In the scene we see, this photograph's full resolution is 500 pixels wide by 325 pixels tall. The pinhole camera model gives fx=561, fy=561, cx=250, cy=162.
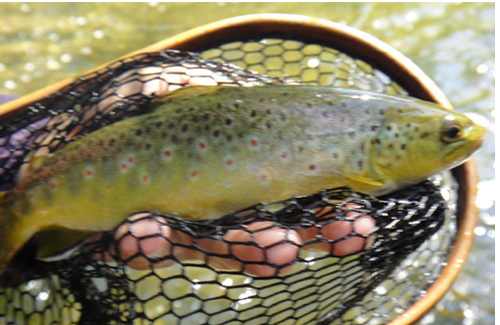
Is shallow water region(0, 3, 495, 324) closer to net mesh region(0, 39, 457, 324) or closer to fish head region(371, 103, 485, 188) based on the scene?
fish head region(371, 103, 485, 188)

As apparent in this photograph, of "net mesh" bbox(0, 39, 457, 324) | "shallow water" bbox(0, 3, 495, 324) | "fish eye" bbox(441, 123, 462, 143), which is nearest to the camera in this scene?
"net mesh" bbox(0, 39, 457, 324)

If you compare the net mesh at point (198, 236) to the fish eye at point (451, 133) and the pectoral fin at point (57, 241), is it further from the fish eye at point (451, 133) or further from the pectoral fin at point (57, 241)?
the fish eye at point (451, 133)

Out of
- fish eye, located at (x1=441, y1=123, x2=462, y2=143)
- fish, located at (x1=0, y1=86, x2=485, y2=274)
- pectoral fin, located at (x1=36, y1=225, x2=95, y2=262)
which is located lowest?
pectoral fin, located at (x1=36, y1=225, x2=95, y2=262)

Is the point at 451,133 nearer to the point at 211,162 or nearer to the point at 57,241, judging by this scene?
the point at 211,162

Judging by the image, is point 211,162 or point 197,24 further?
point 197,24

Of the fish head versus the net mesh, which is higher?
the fish head

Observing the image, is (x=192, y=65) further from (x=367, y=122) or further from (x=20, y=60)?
(x=20, y=60)

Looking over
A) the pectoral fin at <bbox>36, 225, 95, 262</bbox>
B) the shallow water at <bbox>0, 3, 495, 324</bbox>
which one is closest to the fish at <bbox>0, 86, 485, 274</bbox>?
the pectoral fin at <bbox>36, 225, 95, 262</bbox>

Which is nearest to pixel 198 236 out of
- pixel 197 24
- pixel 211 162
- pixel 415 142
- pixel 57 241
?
pixel 211 162
